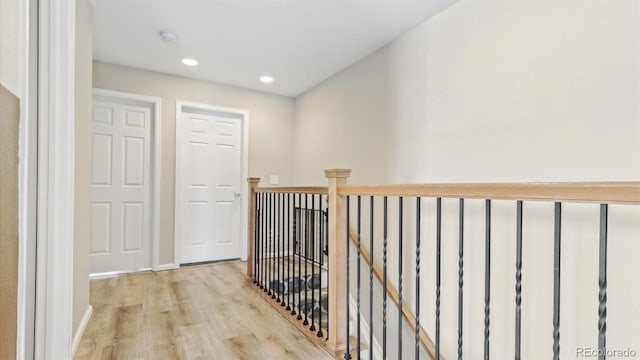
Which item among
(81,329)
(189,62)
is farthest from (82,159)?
(189,62)

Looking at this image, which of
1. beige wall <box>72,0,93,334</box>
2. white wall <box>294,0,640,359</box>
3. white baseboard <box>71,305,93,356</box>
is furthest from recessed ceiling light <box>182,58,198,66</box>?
white baseboard <box>71,305,93,356</box>

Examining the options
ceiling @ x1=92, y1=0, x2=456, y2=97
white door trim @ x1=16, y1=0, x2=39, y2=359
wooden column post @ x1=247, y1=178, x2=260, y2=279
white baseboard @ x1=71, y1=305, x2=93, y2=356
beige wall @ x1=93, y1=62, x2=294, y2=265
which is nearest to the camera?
white door trim @ x1=16, y1=0, x2=39, y2=359

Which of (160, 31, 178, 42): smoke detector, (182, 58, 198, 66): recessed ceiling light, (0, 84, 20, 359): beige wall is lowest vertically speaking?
(0, 84, 20, 359): beige wall

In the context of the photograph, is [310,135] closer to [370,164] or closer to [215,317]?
[370,164]

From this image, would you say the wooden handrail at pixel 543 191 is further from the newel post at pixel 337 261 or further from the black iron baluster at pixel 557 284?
the newel post at pixel 337 261

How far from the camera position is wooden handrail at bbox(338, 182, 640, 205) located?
76cm

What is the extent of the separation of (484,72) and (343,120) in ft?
5.28

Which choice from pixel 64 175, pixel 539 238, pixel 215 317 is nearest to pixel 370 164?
pixel 539 238

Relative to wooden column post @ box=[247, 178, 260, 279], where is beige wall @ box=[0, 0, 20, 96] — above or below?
above

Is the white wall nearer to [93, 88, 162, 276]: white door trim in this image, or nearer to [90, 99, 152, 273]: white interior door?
[93, 88, 162, 276]: white door trim

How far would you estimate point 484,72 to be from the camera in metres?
2.09

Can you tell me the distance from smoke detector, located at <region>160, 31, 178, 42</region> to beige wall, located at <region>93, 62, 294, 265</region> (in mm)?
888

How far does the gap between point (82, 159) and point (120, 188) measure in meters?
Result: 1.58

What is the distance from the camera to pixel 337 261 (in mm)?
1845
